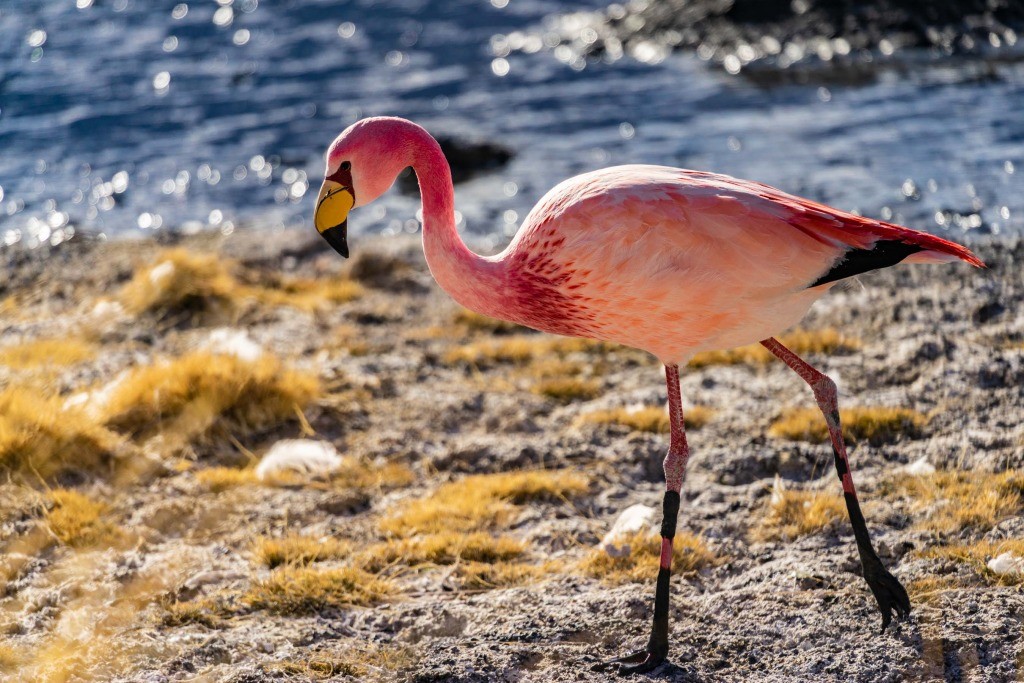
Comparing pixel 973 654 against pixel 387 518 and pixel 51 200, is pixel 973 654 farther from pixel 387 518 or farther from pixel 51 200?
pixel 51 200

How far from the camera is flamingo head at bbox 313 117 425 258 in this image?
12.8 feet

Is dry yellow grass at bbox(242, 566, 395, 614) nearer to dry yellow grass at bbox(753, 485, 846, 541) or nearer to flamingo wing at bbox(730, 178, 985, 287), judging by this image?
dry yellow grass at bbox(753, 485, 846, 541)

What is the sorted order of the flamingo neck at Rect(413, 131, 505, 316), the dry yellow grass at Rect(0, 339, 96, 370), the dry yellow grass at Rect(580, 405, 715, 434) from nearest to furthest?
the flamingo neck at Rect(413, 131, 505, 316) < the dry yellow grass at Rect(580, 405, 715, 434) < the dry yellow grass at Rect(0, 339, 96, 370)

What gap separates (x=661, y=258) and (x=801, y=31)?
10.1m

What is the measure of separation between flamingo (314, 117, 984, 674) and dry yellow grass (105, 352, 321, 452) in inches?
74.7

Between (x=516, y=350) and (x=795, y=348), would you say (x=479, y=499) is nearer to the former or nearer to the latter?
(x=516, y=350)

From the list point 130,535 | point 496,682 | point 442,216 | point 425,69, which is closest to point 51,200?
point 425,69

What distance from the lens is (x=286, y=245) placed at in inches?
339

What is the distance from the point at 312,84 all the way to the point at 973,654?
10.7m

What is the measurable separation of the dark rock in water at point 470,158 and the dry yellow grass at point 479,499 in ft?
18.3

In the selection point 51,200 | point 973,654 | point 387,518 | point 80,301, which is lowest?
point 973,654

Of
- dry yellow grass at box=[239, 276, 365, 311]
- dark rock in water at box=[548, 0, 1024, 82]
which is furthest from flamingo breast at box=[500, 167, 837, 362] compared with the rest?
dark rock in water at box=[548, 0, 1024, 82]

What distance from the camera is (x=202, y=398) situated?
553 centimetres

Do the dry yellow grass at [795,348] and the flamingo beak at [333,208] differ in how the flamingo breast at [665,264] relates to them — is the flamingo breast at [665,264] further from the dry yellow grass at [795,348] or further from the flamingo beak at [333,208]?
the dry yellow grass at [795,348]
